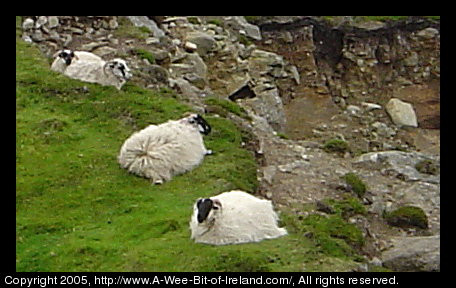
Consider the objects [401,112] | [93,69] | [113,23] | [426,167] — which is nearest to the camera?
[93,69]

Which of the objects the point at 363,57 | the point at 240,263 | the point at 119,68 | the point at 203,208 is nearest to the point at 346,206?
the point at 203,208

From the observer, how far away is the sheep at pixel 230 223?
13.8 m

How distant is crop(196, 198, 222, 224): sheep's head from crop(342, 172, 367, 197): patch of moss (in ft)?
27.4

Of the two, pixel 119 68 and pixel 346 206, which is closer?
pixel 346 206

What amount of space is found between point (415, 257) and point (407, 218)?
18.2 feet

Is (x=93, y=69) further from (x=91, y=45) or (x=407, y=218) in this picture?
(x=407, y=218)

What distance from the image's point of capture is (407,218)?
67.7ft

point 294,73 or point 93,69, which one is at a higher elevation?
point 93,69

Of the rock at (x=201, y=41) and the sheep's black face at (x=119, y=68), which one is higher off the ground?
the sheep's black face at (x=119, y=68)

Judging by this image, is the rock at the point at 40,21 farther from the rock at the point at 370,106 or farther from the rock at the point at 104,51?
the rock at the point at 370,106

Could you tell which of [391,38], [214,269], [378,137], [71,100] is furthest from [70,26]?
[391,38]

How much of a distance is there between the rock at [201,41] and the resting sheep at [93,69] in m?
11.7

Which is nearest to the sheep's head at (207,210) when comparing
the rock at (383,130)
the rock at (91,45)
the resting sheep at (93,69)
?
the resting sheep at (93,69)
